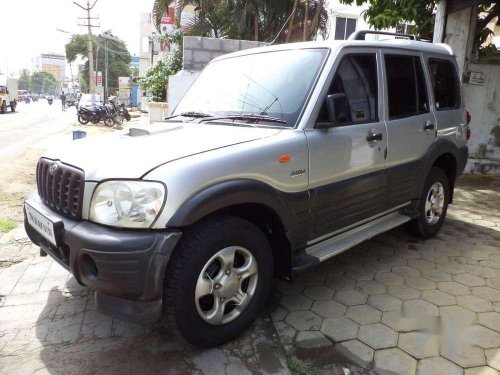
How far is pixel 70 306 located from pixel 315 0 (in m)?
12.6

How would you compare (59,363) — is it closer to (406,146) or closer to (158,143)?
(158,143)

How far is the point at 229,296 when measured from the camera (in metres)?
2.59

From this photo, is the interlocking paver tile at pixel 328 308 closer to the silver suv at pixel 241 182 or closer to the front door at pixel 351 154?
the silver suv at pixel 241 182

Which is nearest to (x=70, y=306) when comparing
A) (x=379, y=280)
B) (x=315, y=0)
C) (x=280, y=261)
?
(x=280, y=261)

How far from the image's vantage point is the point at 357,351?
2623 mm

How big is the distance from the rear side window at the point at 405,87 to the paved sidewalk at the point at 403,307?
1.37 m

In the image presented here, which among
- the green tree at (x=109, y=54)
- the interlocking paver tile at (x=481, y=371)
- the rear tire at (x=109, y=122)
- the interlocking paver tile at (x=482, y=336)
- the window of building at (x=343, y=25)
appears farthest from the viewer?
the green tree at (x=109, y=54)

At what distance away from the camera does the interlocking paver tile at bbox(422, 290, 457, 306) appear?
3198mm

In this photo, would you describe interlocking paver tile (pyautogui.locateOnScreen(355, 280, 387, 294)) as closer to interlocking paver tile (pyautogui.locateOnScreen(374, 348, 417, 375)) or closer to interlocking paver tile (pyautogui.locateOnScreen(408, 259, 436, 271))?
interlocking paver tile (pyautogui.locateOnScreen(408, 259, 436, 271))

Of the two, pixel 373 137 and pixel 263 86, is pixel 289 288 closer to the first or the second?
pixel 373 137

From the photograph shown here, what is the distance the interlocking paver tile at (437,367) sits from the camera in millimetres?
2420

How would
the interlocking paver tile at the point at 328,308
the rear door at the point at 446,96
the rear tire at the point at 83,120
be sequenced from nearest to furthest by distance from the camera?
the interlocking paver tile at the point at 328,308 < the rear door at the point at 446,96 < the rear tire at the point at 83,120

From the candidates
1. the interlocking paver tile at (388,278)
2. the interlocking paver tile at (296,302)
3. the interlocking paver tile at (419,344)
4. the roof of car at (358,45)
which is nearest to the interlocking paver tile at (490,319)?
the interlocking paver tile at (419,344)

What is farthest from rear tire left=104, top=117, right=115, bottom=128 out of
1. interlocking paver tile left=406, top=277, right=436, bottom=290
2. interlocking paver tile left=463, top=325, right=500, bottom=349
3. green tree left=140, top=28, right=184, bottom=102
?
interlocking paver tile left=463, top=325, right=500, bottom=349
